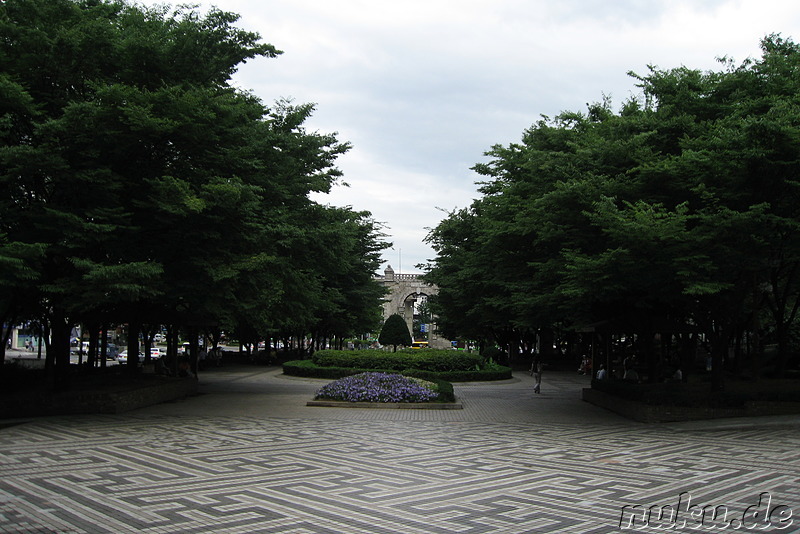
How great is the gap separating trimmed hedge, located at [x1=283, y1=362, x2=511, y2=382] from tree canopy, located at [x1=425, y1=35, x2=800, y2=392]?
9002 millimetres

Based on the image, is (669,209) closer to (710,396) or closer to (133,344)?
(710,396)

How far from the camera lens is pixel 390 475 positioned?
1046 cm

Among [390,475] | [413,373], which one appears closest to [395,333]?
[413,373]

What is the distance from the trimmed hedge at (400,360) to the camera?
3278 centimetres

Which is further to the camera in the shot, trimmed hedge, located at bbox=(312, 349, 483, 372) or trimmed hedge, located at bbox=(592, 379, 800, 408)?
trimmed hedge, located at bbox=(312, 349, 483, 372)

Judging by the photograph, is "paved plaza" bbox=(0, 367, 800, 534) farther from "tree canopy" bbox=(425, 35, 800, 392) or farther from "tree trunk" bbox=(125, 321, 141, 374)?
"tree trunk" bbox=(125, 321, 141, 374)

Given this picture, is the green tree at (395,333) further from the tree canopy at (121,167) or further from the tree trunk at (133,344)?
the tree canopy at (121,167)

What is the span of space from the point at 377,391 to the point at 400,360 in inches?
426

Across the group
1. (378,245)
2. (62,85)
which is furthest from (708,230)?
(378,245)

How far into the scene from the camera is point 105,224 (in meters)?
15.8

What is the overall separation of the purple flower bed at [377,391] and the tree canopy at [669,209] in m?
4.51

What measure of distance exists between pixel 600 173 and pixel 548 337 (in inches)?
1433

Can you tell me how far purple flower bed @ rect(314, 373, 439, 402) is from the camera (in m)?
21.9

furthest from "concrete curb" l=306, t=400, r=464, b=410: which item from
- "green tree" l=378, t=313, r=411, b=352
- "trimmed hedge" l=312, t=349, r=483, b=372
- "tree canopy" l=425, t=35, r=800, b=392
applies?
"green tree" l=378, t=313, r=411, b=352
